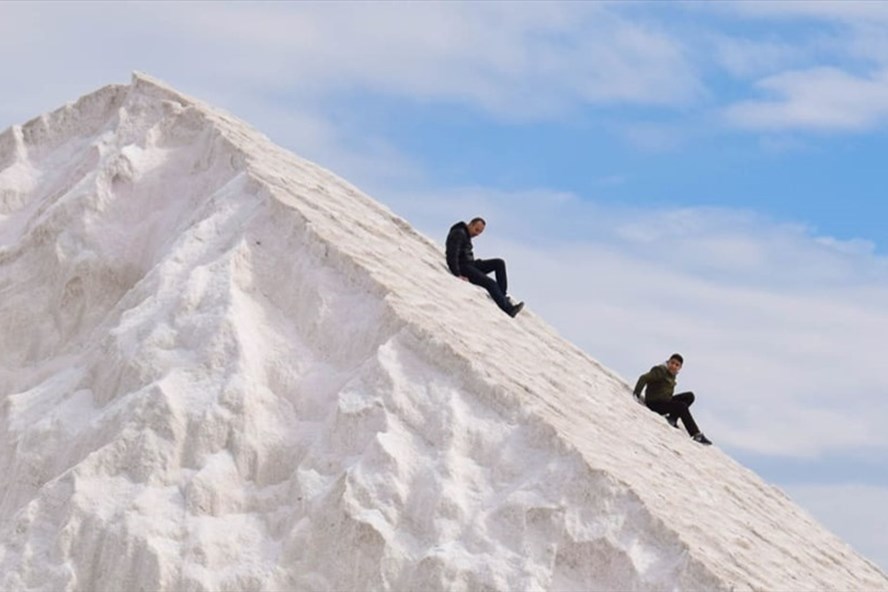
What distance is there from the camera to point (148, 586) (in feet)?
69.8

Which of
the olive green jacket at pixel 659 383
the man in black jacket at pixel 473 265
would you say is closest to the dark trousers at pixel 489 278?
the man in black jacket at pixel 473 265

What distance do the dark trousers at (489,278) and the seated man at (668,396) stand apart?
249 centimetres

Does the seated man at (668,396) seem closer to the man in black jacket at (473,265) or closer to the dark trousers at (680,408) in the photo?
the dark trousers at (680,408)

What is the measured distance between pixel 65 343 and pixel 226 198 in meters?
3.12

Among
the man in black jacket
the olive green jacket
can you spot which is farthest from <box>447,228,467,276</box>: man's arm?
the olive green jacket

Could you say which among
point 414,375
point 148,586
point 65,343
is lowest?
point 148,586

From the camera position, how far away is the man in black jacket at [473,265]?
27.6 m

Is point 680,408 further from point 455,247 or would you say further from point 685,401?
point 455,247

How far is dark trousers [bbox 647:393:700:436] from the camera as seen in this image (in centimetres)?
2806

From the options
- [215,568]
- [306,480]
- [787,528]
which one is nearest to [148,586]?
[215,568]

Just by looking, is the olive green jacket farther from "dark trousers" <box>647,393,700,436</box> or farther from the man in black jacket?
the man in black jacket

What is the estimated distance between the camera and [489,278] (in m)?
27.7

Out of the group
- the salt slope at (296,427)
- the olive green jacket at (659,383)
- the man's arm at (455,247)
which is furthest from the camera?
the olive green jacket at (659,383)

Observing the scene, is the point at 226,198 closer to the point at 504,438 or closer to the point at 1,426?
the point at 1,426
